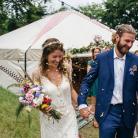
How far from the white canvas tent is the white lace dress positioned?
1676 centimetres

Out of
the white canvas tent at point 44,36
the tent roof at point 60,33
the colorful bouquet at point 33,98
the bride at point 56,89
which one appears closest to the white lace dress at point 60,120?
the bride at point 56,89

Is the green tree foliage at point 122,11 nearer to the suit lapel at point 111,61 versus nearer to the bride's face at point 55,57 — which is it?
the suit lapel at point 111,61

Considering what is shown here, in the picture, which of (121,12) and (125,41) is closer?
(125,41)

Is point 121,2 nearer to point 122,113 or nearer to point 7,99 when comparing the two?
point 7,99

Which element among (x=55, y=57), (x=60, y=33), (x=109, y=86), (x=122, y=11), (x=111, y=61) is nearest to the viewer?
(x=55, y=57)

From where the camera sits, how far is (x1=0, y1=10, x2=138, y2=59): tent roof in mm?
25312

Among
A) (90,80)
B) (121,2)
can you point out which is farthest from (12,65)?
(121,2)

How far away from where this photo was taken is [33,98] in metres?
7.09

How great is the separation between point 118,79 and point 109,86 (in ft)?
0.52

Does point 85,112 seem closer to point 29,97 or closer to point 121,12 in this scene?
point 29,97

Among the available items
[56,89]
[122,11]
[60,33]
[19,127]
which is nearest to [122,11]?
[122,11]

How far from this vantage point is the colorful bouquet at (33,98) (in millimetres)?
7090

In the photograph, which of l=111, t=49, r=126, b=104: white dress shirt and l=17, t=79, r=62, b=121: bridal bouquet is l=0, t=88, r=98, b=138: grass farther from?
l=17, t=79, r=62, b=121: bridal bouquet

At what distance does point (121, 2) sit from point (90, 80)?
4872 cm
